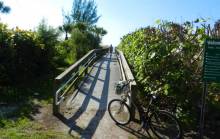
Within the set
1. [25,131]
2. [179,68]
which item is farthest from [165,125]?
[25,131]

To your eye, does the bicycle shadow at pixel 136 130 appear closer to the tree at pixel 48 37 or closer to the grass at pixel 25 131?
the grass at pixel 25 131

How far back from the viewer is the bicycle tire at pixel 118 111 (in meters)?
8.16

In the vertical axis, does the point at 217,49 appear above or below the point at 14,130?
above

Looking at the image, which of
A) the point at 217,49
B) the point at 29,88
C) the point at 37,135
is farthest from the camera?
the point at 29,88

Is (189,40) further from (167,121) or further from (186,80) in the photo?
(167,121)

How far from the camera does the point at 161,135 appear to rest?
288 inches

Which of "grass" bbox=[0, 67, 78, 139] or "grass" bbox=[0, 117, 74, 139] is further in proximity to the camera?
"grass" bbox=[0, 67, 78, 139]

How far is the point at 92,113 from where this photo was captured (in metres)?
9.01

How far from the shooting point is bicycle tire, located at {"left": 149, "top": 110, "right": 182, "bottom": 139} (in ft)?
22.8

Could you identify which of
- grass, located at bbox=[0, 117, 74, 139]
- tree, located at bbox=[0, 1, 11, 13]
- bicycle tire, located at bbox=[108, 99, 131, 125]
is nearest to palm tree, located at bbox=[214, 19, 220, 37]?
bicycle tire, located at bbox=[108, 99, 131, 125]

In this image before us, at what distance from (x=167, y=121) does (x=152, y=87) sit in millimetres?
1259

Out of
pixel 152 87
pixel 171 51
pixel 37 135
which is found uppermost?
pixel 171 51

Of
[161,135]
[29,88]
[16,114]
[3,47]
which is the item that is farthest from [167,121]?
[3,47]

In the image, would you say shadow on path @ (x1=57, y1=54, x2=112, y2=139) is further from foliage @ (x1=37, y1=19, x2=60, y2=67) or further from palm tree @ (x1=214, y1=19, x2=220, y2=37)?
foliage @ (x1=37, y1=19, x2=60, y2=67)
